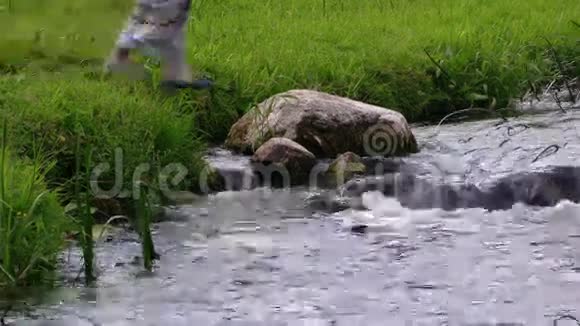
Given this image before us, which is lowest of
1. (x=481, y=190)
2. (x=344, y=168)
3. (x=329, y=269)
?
(x=329, y=269)

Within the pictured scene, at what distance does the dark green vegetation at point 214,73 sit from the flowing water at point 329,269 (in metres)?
0.28

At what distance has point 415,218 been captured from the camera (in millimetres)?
7102

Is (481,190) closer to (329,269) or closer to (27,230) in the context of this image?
(329,269)

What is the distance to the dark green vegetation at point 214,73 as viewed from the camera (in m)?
6.48

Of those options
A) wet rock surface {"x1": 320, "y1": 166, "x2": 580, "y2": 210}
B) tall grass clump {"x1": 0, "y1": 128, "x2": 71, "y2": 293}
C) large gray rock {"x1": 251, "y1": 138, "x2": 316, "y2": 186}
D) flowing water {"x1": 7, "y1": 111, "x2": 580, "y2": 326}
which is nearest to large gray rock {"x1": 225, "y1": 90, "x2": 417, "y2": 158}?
large gray rock {"x1": 251, "y1": 138, "x2": 316, "y2": 186}

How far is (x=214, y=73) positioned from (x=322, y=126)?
0.95m

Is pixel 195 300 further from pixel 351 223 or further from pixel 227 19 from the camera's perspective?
pixel 227 19

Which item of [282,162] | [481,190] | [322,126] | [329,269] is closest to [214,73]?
[322,126]

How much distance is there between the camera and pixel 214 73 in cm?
896

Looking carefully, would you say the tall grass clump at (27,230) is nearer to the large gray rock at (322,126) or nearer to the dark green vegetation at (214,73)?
the dark green vegetation at (214,73)

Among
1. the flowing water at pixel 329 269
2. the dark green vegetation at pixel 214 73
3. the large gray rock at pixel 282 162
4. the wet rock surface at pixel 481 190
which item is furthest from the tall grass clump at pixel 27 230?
the large gray rock at pixel 282 162

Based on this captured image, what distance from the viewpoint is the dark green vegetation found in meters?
6.48

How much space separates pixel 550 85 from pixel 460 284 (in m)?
4.38

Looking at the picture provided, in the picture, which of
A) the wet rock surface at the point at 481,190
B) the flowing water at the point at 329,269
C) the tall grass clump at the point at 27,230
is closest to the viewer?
the flowing water at the point at 329,269
